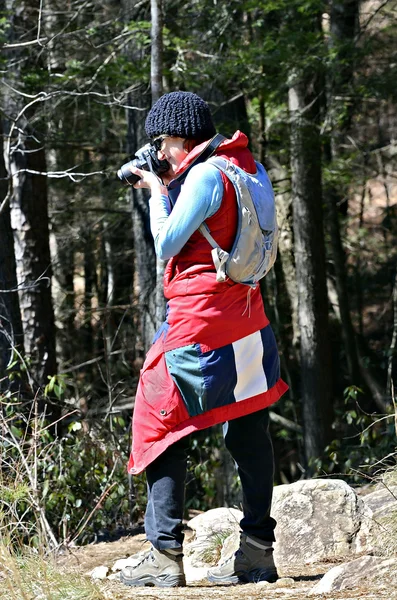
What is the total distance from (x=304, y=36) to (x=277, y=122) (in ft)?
7.07

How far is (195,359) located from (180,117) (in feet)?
3.21

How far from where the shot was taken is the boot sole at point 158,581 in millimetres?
3713

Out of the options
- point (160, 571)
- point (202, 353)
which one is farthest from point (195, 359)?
point (160, 571)

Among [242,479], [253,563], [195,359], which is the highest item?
[195,359]

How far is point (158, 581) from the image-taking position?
373 cm

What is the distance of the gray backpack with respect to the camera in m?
3.52

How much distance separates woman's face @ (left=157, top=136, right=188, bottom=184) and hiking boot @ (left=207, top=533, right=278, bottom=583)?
5.22 ft

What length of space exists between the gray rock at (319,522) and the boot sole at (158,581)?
1021mm

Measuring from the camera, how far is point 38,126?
9625 millimetres

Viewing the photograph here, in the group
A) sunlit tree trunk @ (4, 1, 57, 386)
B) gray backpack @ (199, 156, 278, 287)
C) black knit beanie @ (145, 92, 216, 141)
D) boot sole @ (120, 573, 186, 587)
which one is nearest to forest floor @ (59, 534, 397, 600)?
boot sole @ (120, 573, 186, 587)

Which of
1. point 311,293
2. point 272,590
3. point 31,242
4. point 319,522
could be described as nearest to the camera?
point 272,590

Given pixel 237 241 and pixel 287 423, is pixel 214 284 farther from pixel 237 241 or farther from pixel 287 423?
pixel 287 423

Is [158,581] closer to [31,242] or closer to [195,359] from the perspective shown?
[195,359]

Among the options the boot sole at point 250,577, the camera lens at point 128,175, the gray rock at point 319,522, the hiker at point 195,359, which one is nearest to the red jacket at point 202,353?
the hiker at point 195,359
